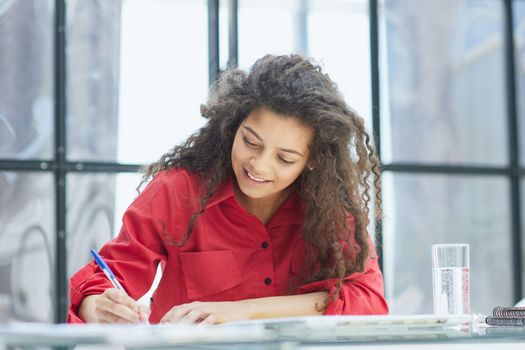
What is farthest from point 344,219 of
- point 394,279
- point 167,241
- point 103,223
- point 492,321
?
point 394,279

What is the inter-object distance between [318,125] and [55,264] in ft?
6.93

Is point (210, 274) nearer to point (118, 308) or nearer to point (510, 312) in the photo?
point (118, 308)

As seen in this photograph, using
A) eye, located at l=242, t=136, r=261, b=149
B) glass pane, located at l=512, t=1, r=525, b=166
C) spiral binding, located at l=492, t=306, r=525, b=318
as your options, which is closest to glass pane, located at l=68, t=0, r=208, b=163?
glass pane, located at l=512, t=1, r=525, b=166

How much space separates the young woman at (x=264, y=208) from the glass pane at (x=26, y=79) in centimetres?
182

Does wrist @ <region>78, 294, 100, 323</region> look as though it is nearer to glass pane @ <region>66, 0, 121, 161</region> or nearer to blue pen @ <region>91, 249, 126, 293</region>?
blue pen @ <region>91, 249, 126, 293</region>

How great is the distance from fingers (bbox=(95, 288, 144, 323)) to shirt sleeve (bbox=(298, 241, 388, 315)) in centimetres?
47

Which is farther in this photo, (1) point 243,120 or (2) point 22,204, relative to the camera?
(2) point 22,204

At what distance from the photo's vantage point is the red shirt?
182cm

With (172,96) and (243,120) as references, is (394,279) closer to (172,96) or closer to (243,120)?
(172,96)

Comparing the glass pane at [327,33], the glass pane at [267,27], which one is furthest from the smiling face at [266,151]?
the glass pane at [327,33]

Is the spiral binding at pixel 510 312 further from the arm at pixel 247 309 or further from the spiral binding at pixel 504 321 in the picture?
the arm at pixel 247 309

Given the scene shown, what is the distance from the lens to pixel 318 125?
1857mm

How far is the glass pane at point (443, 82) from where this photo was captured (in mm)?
4336

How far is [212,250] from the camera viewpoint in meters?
1.91
